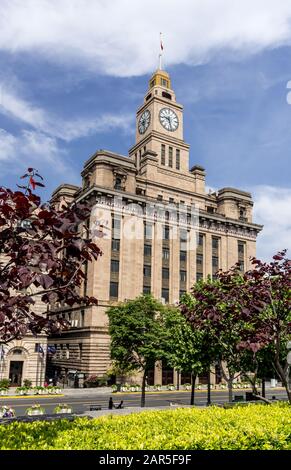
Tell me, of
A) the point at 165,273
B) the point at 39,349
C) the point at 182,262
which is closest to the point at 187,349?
the point at 39,349

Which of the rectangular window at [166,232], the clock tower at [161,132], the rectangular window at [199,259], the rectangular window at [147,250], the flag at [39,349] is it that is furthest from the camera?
the clock tower at [161,132]

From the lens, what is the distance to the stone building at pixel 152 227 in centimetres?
5572

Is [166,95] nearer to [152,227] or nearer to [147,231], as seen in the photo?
[152,227]

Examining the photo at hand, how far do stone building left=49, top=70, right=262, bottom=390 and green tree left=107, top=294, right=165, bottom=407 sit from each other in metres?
12.2

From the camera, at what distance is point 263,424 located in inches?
385

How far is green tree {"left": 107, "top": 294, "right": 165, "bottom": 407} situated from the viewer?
3866 cm

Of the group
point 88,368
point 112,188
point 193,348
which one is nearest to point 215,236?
point 112,188

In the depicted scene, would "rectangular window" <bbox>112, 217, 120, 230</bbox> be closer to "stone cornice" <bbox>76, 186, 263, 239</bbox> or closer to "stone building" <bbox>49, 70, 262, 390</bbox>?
"stone building" <bbox>49, 70, 262, 390</bbox>

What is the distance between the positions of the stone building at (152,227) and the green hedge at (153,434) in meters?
41.3

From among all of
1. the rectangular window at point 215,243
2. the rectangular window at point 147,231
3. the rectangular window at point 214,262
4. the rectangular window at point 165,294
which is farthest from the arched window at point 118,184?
the rectangular window at point 214,262

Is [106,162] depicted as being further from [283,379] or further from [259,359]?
[283,379]

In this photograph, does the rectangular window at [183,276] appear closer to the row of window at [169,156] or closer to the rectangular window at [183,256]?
the rectangular window at [183,256]

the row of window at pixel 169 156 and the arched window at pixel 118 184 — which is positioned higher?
the row of window at pixel 169 156

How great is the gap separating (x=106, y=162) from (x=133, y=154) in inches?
717
